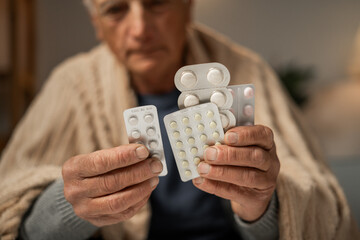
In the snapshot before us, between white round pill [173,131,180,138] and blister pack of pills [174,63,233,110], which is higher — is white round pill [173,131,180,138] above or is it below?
below

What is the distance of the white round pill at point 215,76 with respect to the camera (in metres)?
0.24

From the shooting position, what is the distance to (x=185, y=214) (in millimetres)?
494

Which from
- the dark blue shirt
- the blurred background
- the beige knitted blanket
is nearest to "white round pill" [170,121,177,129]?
the beige knitted blanket

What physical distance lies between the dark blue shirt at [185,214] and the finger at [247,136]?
233 millimetres

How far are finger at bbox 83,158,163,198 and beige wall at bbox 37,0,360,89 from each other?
42 cm

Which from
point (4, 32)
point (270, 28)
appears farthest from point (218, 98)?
point (4, 32)

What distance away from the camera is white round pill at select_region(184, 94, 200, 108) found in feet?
0.81

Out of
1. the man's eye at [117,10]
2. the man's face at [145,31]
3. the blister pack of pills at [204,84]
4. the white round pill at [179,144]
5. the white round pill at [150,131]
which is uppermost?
the man's eye at [117,10]

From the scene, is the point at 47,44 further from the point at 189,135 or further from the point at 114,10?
the point at 189,135

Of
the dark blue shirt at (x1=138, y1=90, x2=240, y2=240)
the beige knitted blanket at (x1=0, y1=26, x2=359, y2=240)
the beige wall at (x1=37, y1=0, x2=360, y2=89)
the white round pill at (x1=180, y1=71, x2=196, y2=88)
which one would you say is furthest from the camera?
the beige wall at (x1=37, y1=0, x2=360, y2=89)

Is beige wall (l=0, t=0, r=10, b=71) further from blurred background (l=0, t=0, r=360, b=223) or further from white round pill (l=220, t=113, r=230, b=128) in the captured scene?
white round pill (l=220, t=113, r=230, b=128)

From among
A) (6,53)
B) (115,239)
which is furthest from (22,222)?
(6,53)

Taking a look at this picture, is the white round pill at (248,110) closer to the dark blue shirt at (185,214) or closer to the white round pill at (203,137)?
A: the white round pill at (203,137)

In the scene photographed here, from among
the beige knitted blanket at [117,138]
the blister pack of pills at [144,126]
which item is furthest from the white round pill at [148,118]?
the beige knitted blanket at [117,138]
